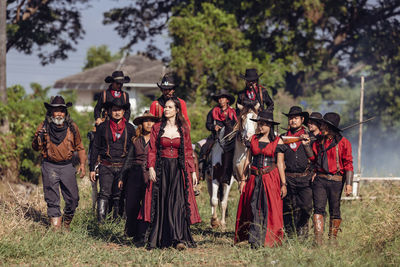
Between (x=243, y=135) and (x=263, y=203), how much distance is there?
3.96 ft

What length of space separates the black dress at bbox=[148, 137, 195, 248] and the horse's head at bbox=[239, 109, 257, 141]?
3.97ft

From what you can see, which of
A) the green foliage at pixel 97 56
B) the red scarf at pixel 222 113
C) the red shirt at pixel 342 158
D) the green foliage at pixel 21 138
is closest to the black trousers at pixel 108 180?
the red scarf at pixel 222 113

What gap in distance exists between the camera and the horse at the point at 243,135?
31.2 feet

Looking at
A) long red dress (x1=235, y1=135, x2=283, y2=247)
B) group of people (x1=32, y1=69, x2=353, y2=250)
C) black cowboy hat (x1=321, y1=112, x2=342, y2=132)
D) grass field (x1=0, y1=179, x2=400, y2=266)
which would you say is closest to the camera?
grass field (x1=0, y1=179, x2=400, y2=266)

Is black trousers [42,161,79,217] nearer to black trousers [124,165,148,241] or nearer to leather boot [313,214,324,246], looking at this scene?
black trousers [124,165,148,241]

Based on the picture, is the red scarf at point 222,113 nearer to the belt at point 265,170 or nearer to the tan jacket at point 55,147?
the belt at point 265,170

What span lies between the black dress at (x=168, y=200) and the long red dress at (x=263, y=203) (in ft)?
3.09

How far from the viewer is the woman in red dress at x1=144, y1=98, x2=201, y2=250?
349 inches

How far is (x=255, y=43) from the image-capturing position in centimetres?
2355

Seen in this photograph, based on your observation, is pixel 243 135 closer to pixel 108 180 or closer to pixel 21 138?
pixel 108 180

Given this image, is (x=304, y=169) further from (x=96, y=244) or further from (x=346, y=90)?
(x=346, y=90)

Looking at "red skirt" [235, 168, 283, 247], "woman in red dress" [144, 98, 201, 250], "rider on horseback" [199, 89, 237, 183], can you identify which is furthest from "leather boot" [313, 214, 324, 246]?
"rider on horseback" [199, 89, 237, 183]

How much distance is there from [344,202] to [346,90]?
47.5 meters

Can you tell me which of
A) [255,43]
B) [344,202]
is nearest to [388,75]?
[255,43]
